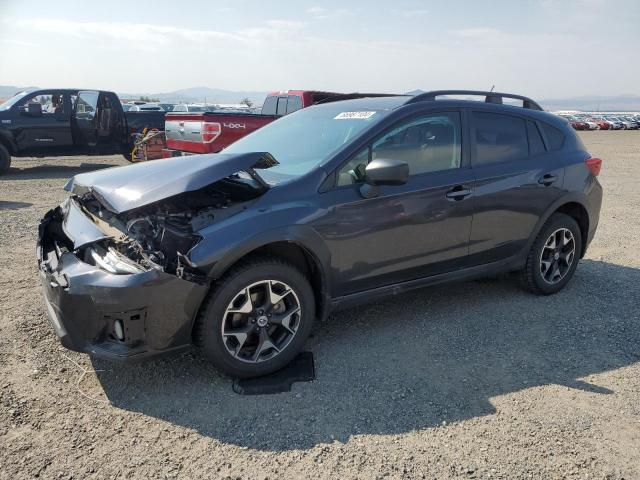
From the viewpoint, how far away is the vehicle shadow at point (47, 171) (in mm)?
12041

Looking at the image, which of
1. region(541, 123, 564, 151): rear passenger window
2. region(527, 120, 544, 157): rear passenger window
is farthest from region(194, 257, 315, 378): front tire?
region(541, 123, 564, 151): rear passenger window

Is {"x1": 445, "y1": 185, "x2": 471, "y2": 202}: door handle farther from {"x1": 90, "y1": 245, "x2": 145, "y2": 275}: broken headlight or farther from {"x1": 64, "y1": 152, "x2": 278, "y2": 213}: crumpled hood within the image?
{"x1": 90, "y1": 245, "x2": 145, "y2": 275}: broken headlight

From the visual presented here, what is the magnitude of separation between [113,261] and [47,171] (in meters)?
11.8

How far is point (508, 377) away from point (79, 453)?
8.59ft

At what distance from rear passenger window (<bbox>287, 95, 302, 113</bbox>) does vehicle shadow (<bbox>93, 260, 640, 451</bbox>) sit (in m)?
7.88

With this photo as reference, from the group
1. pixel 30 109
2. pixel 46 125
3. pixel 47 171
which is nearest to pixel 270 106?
pixel 46 125

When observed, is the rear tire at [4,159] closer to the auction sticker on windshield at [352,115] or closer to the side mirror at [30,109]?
the side mirror at [30,109]

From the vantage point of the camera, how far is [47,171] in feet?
43.2

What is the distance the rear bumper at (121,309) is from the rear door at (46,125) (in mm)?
10821

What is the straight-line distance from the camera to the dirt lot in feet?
8.54

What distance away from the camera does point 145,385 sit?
10.7 ft

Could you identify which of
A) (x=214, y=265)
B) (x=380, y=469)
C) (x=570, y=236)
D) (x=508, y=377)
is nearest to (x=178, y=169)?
(x=214, y=265)

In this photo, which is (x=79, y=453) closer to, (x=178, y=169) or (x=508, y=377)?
(x=178, y=169)

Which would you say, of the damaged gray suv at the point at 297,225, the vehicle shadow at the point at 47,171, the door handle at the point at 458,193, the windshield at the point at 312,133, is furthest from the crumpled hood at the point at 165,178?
the vehicle shadow at the point at 47,171
